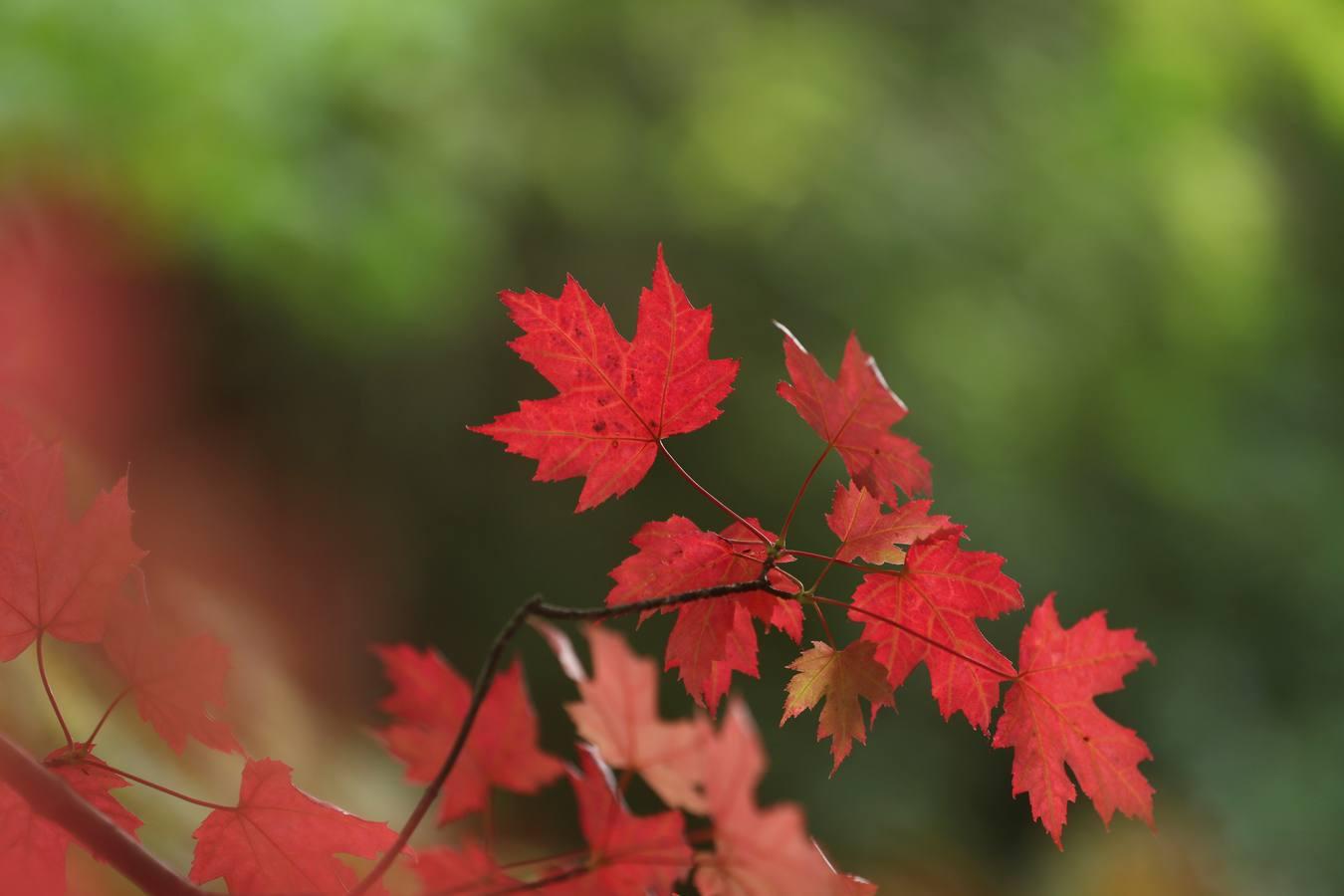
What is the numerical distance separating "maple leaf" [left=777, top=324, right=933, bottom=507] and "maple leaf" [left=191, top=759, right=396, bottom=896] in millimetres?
220

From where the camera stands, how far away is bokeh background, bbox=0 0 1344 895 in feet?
7.60

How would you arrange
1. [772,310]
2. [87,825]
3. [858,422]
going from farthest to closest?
[772,310]
[858,422]
[87,825]

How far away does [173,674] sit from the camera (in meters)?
0.39

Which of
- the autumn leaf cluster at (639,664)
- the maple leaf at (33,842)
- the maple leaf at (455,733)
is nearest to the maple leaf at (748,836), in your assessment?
the autumn leaf cluster at (639,664)

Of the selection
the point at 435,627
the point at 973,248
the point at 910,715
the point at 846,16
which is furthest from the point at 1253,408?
the point at 435,627

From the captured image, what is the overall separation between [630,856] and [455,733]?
0.41 ft

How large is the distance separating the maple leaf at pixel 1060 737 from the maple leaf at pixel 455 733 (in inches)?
7.6

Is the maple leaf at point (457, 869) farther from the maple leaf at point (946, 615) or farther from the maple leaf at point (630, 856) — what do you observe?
the maple leaf at point (946, 615)

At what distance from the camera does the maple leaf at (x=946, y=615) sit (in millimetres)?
410

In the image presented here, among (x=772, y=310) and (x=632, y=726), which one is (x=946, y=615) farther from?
(x=772, y=310)

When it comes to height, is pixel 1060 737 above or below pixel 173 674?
above

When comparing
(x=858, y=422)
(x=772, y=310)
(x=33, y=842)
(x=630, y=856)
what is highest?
(x=858, y=422)

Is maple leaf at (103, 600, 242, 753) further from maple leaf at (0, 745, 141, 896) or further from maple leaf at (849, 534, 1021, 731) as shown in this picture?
maple leaf at (849, 534, 1021, 731)

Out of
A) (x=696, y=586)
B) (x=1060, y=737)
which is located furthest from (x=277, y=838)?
(x=1060, y=737)
